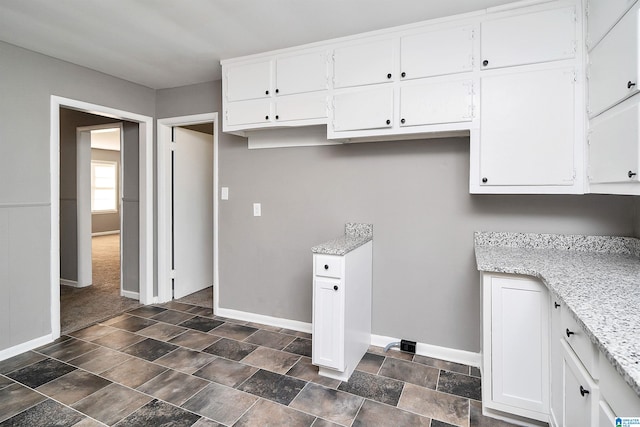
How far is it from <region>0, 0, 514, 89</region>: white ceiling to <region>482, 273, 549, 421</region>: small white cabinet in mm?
1749

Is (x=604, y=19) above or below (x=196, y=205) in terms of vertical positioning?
above

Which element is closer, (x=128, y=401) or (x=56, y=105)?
(x=128, y=401)

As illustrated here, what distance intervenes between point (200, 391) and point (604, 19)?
316cm

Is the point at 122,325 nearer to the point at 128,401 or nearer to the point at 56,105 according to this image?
the point at 128,401

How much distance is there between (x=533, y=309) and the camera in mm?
1764

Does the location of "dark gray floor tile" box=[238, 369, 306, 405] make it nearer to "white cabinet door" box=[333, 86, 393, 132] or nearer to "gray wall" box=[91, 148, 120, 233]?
"white cabinet door" box=[333, 86, 393, 132]

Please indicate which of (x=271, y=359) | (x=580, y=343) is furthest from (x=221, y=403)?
(x=580, y=343)

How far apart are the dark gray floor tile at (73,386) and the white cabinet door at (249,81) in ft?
7.82

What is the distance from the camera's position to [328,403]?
81.9 inches

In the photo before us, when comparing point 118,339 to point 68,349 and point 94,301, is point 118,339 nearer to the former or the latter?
point 68,349

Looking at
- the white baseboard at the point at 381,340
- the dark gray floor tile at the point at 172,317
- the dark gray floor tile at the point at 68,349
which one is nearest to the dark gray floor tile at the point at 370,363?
the white baseboard at the point at 381,340

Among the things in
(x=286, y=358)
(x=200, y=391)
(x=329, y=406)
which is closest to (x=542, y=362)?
(x=329, y=406)

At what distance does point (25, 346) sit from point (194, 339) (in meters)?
1.32

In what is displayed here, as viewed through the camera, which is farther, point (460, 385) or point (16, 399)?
point (460, 385)
